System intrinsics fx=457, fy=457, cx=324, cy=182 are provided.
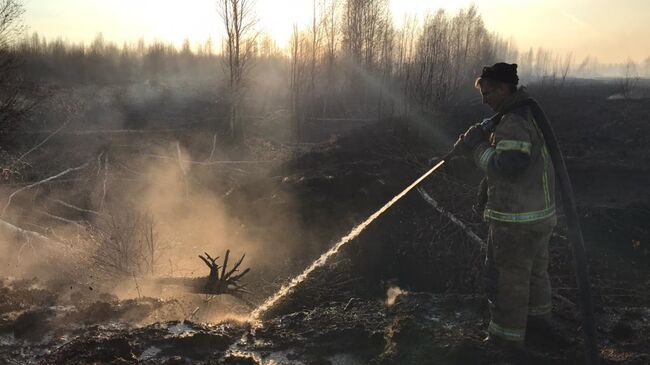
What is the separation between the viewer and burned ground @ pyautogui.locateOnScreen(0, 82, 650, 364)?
3668 millimetres

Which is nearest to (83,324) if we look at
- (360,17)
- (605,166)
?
(605,166)

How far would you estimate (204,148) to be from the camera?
64.9 ft

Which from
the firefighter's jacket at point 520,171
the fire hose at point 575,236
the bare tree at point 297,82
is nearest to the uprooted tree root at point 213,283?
the firefighter's jacket at point 520,171

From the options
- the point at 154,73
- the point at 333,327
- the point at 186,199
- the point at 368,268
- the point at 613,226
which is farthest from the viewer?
the point at 154,73

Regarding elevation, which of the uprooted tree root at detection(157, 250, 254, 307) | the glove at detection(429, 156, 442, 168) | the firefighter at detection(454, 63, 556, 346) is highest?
the firefighter at detection(454, 63, 556, 346)

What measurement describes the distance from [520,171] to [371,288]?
3.46m

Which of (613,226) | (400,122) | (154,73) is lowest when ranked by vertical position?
(613,226)

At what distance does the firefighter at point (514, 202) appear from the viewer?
10.9ft

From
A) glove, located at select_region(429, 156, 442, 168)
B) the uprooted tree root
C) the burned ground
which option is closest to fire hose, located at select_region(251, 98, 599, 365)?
the burned ground

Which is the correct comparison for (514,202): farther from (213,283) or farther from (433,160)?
(433,160)

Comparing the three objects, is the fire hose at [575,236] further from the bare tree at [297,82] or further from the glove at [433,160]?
the bare tree at [297,82]

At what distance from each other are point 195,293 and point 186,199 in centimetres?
691

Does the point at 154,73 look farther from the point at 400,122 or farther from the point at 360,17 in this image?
the point at 400,122

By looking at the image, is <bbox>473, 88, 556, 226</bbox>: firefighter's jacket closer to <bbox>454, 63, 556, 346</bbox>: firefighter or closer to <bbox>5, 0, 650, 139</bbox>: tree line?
<bbox>454, 63, 556, 346</bbox>: firefighter
